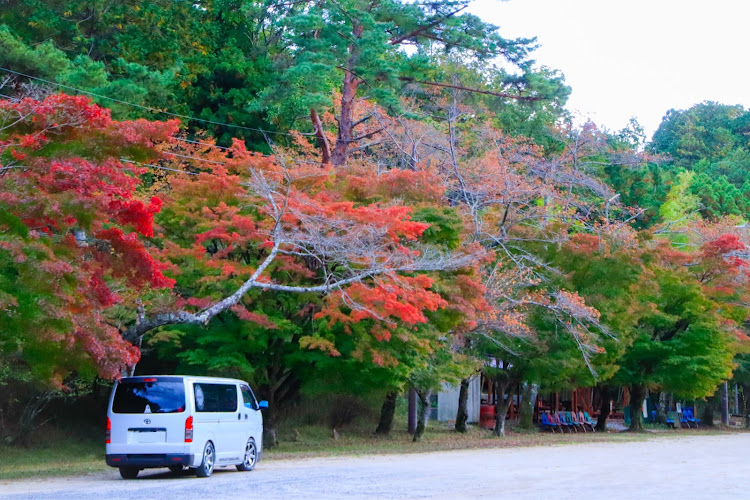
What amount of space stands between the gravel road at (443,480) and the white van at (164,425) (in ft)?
1.19

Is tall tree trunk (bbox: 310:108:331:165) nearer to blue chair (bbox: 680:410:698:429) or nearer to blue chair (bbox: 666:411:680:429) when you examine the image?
blue chair (bbox: 666:411:680:429)

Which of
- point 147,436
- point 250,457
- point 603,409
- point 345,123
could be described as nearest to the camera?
point 147,436

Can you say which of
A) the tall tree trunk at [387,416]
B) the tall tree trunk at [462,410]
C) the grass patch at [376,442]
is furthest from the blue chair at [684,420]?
the tall tree trunk at [387,416]

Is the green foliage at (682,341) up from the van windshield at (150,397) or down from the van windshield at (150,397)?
up

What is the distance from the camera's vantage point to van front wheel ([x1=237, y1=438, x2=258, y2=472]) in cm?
1622

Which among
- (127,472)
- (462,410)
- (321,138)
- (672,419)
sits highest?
(321,138)

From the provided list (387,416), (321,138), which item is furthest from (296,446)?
(321,138)

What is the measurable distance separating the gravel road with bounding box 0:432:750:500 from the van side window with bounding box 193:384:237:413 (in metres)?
1.21

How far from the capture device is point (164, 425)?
46.1 ft

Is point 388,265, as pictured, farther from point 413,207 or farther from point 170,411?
point 170,411

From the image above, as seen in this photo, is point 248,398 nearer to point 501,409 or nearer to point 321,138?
point 321,138

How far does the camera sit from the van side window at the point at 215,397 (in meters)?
14.6

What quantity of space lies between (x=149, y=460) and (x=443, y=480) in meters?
4.93

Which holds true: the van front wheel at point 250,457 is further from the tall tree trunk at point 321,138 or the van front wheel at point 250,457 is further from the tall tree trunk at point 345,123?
the tall tree trunk at point 345,123
